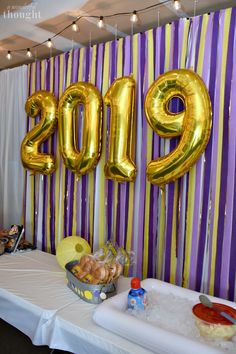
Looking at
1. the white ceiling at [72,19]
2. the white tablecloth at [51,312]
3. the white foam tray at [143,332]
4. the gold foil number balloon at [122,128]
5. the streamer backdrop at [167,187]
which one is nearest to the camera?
the white foam tray at [143,332]

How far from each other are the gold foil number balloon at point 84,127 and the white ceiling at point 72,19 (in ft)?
1.60

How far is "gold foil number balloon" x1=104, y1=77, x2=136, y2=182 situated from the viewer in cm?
184

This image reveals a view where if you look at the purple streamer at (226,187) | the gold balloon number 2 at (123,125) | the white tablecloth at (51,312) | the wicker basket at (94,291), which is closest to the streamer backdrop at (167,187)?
the purple streamer at (226,187)

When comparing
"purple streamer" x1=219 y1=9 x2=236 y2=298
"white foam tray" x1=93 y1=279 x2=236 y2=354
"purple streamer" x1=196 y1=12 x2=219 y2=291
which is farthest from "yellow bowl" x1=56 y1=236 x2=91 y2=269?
"purple streamer" x1=219 y1=9 x2=236 y2=298

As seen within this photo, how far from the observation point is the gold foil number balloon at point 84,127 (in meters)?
2.02

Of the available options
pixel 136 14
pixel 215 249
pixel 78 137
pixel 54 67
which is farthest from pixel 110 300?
pixel 54 67

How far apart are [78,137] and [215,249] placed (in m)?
1.24

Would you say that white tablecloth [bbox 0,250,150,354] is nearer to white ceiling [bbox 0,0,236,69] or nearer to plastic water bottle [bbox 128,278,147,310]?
plastic water bottle [bbox 128,278,147,310]

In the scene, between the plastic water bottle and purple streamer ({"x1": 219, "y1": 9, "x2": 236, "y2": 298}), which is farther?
purple streamer ({"x1": 219, "y1": 9, "x2": 236, "y2": 298})

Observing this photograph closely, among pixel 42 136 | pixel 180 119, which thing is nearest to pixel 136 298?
pixel 180 119

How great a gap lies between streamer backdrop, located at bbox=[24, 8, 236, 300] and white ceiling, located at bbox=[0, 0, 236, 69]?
18 cm

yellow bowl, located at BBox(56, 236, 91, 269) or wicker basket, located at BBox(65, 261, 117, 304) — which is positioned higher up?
yellow bowl, located at BBox(56, 236, 91, 269)

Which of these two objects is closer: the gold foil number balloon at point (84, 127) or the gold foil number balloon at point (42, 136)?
the gold foil number balloon at point (84, 127)

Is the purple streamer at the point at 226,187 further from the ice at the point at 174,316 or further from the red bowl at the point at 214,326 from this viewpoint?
the red bowl at the point at 214,326
